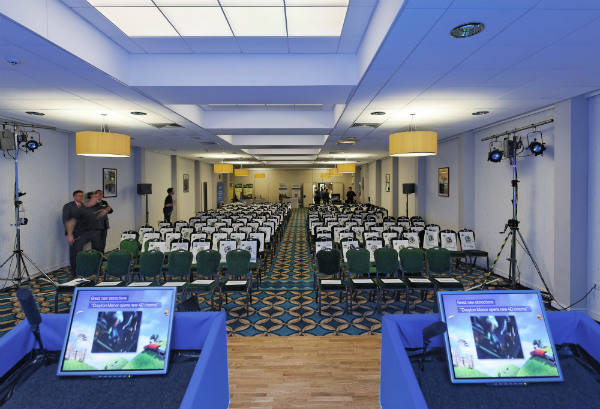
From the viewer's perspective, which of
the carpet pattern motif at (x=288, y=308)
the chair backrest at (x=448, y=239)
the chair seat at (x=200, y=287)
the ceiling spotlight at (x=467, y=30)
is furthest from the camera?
the chair backrest at (x=448, y=239)

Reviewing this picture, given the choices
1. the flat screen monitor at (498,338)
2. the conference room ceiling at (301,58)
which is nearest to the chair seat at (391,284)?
the conference room ceiling at (301,58)

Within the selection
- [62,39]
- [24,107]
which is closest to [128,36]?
[62,39]

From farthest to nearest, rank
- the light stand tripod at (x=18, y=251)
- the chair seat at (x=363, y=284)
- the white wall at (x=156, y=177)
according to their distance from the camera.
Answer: the white wall at (x=156, y=177) → the light stand tripod at (x=18, y=251) → the chair seat at (x=363, y=284)

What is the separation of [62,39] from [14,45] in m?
0.45

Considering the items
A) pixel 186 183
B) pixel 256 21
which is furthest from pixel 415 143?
pixel 186 183

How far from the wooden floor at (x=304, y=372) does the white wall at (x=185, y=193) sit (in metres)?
14.9

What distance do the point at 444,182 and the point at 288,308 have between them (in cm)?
793

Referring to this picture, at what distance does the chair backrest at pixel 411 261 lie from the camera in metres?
6.39

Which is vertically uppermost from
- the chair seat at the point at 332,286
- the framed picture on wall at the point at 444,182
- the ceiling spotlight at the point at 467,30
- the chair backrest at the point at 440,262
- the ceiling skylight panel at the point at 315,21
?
the ceiling skylight panel at the point at 315,21

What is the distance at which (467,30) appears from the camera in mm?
3369

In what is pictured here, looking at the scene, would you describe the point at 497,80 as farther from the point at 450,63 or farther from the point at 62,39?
the point at 62,39

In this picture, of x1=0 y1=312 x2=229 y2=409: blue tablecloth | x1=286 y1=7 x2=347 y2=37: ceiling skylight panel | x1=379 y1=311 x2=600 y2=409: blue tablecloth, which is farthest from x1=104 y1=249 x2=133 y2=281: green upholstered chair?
x1=379 y1=311 x2=600 y2=409: blue tablecloth

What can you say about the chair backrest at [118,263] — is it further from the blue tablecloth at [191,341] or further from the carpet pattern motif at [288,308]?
the blue tablecloth at [191,341]

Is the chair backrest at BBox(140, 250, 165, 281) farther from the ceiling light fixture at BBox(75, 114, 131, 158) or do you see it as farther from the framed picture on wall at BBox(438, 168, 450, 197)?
the framed picture on wall at BBox(438, 168, 450, 197)
